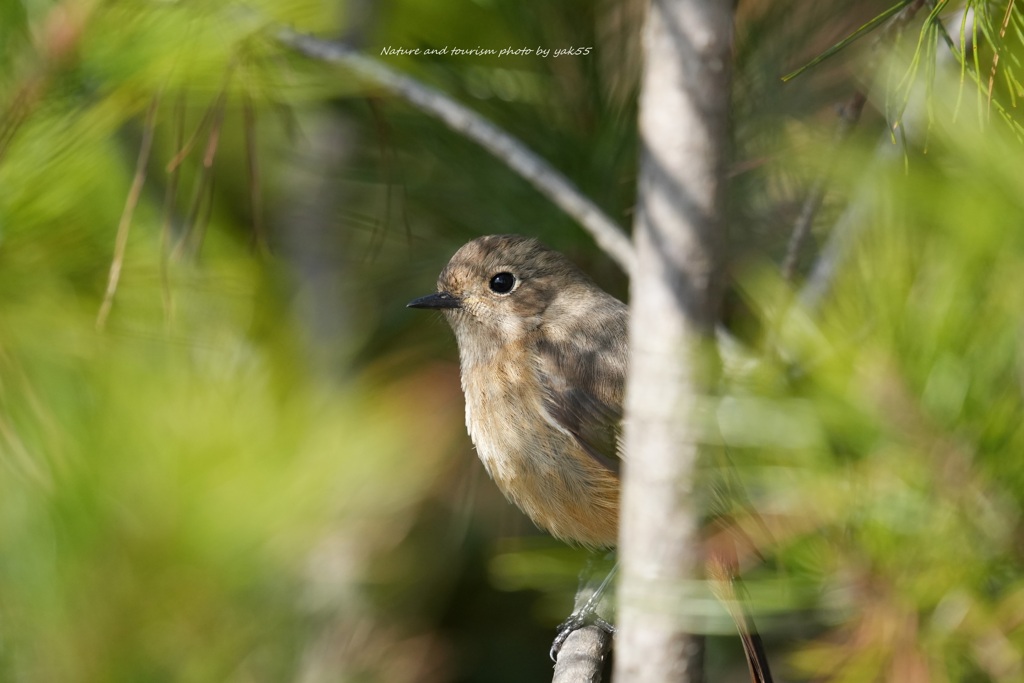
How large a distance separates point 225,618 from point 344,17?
2.16 m

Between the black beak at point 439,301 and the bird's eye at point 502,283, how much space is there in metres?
0.12

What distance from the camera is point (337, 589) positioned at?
11.1 feet

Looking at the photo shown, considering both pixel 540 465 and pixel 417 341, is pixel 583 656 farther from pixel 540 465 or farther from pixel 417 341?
pixel 417 341

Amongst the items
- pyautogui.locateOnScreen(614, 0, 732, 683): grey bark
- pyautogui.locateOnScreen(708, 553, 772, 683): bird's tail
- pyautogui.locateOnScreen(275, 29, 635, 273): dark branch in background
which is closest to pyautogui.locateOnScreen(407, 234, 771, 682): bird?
pyautogui.locateOnScreen(275, 29, 635, 273): dark branch in background

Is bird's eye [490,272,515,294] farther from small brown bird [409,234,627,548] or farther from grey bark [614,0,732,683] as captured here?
grey bark [614,0,732,683]

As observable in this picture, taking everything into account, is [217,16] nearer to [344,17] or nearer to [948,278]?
[344,17]

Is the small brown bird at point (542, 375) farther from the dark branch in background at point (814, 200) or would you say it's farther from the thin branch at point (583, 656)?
the dark branch in background at point (814, 200)

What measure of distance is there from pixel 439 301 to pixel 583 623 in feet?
3.47

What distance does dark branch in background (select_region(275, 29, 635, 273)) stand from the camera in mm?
2979

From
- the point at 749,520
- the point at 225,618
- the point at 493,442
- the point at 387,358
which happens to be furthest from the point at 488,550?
the point at 749,520

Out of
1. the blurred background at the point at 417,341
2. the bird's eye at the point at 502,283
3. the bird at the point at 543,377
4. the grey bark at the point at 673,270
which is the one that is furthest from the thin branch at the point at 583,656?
the bird's eye at the point at 502,283

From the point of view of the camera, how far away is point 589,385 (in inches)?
133

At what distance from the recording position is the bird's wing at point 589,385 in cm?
331

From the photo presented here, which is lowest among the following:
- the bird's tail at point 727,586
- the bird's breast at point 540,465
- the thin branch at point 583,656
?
the thin branch at point 583,656
